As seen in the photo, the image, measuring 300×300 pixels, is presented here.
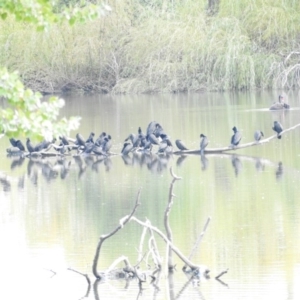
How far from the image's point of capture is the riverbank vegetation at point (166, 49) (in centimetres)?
3606

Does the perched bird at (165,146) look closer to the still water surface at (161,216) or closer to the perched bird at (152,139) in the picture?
the perched bird at (152,139)

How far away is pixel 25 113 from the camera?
535 cm

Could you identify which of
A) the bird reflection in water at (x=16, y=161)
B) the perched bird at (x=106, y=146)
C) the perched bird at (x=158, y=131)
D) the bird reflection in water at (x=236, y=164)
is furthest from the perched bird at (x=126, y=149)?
the bird reflection in water at (x=236, y=164)

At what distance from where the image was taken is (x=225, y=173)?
16.6 meters

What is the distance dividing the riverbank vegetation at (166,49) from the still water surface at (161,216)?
40.0 ft

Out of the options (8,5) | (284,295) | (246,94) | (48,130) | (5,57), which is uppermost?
(5,57)

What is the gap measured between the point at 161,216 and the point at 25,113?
7.41 m

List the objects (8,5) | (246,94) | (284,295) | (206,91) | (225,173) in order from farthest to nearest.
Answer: (206,91) → (246,94) → (225,173) → (284,295) → (8,5)

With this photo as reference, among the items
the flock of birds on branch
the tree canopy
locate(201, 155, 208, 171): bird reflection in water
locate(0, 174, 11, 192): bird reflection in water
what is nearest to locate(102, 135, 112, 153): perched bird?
the flock of birds on branch

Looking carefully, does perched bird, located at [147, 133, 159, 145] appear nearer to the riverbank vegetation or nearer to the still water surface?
the still water surface

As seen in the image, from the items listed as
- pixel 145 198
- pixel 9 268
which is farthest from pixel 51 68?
pixel 9 268

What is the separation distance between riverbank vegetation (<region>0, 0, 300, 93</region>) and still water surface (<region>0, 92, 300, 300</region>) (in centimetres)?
1221

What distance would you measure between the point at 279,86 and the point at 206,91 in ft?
10.6

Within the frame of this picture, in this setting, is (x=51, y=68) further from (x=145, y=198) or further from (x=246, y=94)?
(x=145, y=198)
